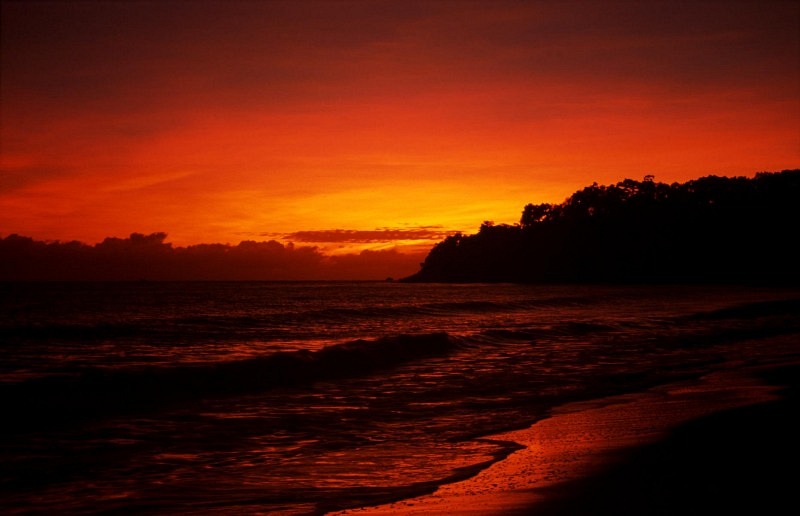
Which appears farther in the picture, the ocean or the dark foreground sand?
the ocean

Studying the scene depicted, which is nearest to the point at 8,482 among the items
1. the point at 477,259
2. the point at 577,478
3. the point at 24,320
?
the point at 577,478

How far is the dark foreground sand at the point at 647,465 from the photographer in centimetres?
491

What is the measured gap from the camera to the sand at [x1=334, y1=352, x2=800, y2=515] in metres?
5.00

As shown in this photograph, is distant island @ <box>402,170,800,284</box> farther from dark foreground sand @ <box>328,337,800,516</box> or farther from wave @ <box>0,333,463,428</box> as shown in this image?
dark foreground sand @ <box>328,337,800,516</box>

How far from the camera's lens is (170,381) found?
515 inches

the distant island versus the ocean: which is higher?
the distant island

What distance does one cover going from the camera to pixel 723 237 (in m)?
126

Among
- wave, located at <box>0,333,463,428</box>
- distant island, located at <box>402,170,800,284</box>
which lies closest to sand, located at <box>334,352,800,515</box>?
wave, located at <box>0,333,463,428</box>

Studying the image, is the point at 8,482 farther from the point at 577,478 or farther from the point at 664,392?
the point at 664,392

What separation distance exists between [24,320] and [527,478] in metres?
34.3

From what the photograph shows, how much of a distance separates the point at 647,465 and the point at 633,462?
0.53 feet

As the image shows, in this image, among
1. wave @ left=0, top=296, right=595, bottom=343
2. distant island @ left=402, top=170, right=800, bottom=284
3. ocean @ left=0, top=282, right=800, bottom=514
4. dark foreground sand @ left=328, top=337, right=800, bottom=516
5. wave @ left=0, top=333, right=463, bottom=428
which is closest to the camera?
dark foreground sand @ left=328, top=337, right=800, bottom=516

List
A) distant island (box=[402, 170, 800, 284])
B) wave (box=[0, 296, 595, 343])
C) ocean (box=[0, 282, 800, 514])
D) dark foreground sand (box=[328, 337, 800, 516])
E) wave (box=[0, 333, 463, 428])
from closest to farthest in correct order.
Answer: dark foreground sand (box=[328, 337, 800, 516])
ocean (box=[0, 282, 800, 514])
wave (box=[0, 333, 463, 428])
wave (box=[0, 296, 595, 343])
distant island (box=[402, 170, 800, 284])

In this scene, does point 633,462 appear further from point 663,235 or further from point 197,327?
point 663,235
